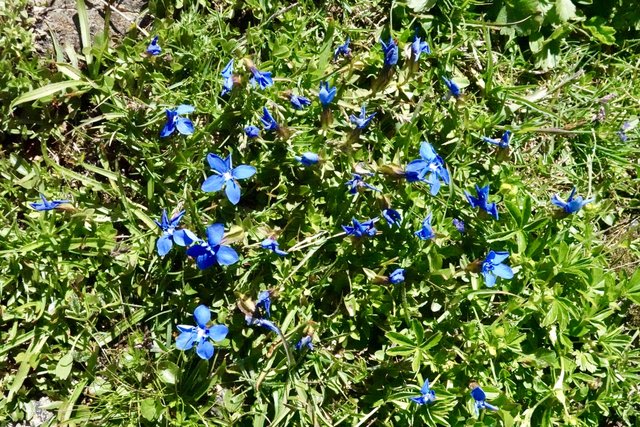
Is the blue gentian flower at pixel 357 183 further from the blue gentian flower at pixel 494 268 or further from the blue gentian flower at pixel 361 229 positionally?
the blue gentian flower at pixel 494 268

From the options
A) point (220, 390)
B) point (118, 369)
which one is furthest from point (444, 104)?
point (118, 369)

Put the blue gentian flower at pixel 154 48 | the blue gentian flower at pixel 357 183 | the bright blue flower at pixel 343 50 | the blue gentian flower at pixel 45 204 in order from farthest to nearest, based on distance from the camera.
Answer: the bright blue flower at pixel 343 50
the blue gentian flower at pixel 154 48
the blue gentian flower at pixel 357 183
the blue gentian flower at pixel 45 204

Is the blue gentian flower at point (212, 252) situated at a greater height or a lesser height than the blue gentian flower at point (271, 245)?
greater

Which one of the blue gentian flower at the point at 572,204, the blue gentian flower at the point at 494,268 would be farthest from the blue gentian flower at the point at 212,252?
the blue gentian flower at the point at 572,204

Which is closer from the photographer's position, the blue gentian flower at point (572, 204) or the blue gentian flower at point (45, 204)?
the blue gentian flower at point (45, 204)

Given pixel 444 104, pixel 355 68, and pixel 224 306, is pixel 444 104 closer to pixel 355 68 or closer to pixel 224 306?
pixel 355 68

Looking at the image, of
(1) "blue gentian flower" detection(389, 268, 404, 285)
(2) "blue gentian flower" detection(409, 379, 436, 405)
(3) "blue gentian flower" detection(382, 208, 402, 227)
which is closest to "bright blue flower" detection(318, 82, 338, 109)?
(3) "blue gentian flower" detection(382, 208, 402, 227)

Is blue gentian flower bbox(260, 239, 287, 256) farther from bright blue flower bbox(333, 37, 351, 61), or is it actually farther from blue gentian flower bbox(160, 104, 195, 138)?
bright blue flower bbox(333, 37, 351, 61)
